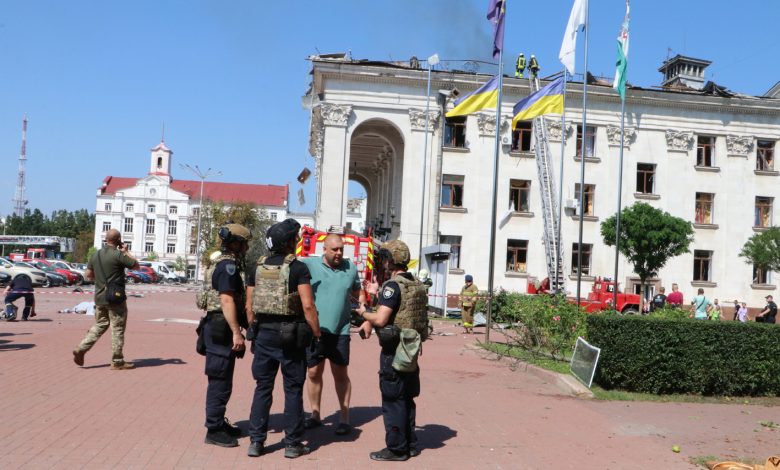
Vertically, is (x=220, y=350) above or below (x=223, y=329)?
below

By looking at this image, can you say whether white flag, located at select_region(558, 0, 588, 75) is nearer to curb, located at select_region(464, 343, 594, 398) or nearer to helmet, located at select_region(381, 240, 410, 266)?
curb, located at select_region(464, 343, 594, 398)

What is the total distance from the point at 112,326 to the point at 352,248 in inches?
529

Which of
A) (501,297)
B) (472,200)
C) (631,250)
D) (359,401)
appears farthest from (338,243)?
(472,200)

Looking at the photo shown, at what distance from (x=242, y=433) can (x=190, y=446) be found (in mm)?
657

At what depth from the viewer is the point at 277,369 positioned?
6.03m

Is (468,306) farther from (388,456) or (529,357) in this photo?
(388,456)

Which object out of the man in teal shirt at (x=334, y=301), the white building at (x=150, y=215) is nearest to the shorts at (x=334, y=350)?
the man in teal shirt at (x=334, y=301)

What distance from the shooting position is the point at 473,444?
668 cm

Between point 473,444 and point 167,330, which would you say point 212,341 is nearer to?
point 473,444

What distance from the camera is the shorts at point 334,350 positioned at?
6.68 meters

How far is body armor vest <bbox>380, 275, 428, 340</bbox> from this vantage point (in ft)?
20.5

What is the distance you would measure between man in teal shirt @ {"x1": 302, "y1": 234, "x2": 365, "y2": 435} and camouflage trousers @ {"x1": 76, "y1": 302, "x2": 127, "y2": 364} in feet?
14.3

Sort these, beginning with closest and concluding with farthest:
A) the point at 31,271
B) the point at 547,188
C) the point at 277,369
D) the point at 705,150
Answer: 1. the point at 277,369
2. the point at 547,188
3. the point at 31,271
4. the point at 705,150

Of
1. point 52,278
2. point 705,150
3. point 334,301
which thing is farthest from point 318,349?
point 52,278
